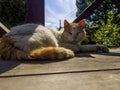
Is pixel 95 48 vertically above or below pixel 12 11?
below

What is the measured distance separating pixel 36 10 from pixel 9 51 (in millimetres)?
1206

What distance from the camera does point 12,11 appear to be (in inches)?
549

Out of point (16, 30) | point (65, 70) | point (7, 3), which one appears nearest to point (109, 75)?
point (65, 70)

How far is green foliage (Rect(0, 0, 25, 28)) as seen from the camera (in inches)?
541

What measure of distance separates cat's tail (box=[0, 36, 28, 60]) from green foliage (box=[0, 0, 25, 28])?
1054cm

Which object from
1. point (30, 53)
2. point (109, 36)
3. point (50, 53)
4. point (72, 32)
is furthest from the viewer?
point (109, 36)

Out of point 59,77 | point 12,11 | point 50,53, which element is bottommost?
point 59,77

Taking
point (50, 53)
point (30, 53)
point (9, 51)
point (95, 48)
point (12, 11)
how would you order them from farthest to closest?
point (12, 11)
point (95, 48)
point (9, 51)
point (30, 53)
point (50, 53)

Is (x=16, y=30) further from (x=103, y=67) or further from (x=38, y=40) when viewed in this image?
(x=103, y=67)

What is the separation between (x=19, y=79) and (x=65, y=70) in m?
0.40

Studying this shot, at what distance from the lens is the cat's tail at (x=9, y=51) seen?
2960mm

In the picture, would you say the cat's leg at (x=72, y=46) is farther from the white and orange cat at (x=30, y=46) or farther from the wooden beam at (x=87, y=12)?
the wooden beam at (x=87, y=12)

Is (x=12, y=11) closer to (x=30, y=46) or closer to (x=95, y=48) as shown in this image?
(x=95, y=48)

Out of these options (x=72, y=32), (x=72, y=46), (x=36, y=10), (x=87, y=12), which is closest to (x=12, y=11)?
(x=87, y=12)
